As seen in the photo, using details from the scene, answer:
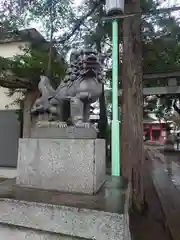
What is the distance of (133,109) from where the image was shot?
4.20 metres

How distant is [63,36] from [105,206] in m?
5.31

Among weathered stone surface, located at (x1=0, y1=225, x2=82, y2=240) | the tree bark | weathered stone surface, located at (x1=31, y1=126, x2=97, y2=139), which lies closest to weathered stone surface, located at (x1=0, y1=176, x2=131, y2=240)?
weathered stone surface, located at (x1=0, y1=225, x2=82, y2=240)

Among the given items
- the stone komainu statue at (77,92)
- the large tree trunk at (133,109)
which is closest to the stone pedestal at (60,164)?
the stone komainu statue at (77,92)

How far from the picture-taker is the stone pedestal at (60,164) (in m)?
1.62

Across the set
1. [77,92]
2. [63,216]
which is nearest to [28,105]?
[77,92]

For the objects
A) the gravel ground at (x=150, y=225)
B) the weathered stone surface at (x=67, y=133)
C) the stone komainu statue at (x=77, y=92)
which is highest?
the stone komainu statue at (x=77, y=92)

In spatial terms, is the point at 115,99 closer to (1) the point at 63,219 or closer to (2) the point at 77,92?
(2) the point at 77,92

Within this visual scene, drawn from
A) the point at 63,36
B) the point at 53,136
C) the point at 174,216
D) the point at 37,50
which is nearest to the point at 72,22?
the point at 63,36

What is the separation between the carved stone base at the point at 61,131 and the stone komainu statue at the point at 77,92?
0.20ft

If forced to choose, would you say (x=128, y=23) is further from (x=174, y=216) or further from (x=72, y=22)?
(x=174, y=216)

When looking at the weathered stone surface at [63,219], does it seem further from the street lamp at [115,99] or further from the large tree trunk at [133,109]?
the large tree trunk at [133,109]

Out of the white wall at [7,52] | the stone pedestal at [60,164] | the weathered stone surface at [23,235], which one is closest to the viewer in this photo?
the weathered stone surface at [23,235]

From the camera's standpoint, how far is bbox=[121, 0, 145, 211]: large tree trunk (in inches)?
163

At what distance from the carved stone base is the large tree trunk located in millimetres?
2587
